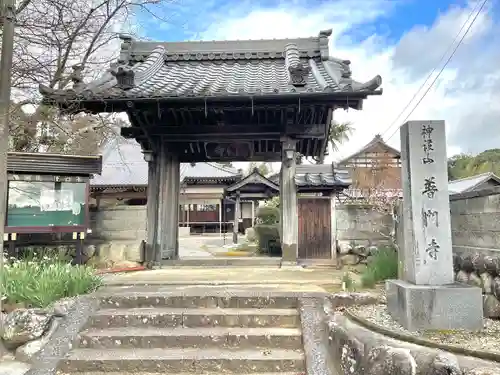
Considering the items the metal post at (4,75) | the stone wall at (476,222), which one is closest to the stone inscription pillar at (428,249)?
the stone wall at (476,222)

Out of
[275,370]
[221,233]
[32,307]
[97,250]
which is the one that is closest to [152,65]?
[97,250]

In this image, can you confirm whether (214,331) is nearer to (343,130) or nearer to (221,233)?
(343,130)

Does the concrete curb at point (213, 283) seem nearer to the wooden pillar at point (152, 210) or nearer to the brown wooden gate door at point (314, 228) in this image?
the wooden pillar at point (152, 210)

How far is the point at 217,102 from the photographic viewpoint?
7.34 metres

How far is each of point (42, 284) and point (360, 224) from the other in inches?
280

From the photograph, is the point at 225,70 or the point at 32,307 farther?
the point at 225,70

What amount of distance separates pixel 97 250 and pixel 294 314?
5.50 meters

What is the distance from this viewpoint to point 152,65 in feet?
30.5

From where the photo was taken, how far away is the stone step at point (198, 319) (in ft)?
15.4

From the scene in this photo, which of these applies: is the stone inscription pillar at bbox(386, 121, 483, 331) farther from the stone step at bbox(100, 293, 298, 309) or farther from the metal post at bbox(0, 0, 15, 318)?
the metal post at bbox(0, 0, 15, 318)

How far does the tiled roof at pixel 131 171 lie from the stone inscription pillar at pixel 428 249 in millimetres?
16929

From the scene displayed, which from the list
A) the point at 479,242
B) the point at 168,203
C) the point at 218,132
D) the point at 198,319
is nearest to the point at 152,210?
the point at 168,203

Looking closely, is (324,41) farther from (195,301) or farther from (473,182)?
(473,182)

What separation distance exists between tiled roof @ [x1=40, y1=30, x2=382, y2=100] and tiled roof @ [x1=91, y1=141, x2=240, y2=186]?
1064cm
